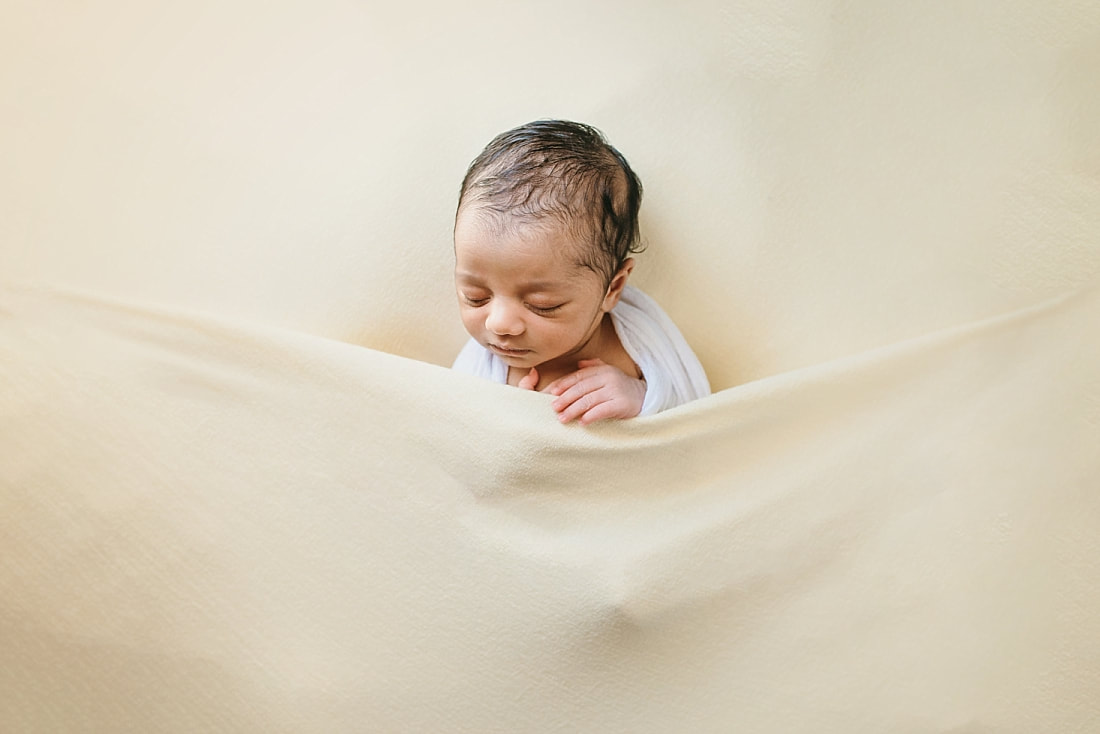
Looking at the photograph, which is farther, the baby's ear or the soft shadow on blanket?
the baby's ear

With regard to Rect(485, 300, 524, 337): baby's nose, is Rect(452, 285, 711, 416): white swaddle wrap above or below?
above

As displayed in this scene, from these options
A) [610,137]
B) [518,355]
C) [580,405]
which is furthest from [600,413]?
[610,137]

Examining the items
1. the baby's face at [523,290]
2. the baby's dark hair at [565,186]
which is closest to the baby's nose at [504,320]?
the baby's face at [523,290]

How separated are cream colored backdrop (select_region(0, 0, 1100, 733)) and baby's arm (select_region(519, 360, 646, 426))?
0.03 metres

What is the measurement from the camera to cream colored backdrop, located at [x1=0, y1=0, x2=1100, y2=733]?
1.09 meters

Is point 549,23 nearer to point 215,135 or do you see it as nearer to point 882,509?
point 215,135

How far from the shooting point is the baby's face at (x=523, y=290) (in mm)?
1138

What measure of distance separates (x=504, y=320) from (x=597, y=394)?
0.15 meters

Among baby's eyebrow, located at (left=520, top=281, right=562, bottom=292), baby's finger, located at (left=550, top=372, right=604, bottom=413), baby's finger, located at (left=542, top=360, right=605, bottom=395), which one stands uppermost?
baby's eyebrow, located at (left=520, top=281, right=562, bottom=292)

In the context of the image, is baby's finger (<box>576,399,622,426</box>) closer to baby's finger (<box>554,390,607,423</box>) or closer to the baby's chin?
baby's finger (<box>554,390,607,423</box>)

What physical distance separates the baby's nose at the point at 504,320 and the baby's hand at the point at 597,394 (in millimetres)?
98

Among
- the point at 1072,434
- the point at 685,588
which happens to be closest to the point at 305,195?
the point at 685,588

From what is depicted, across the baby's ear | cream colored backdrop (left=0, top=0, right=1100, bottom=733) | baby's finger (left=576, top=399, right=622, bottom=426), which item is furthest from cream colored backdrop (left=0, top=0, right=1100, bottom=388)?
baby's finger (left=576, top=399, right=622, bottom=426)

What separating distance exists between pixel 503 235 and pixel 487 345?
0.52 ft
